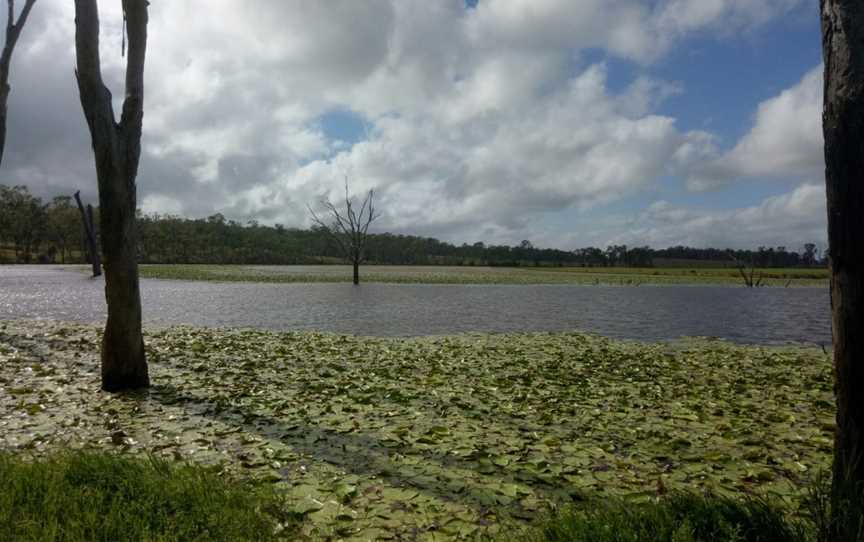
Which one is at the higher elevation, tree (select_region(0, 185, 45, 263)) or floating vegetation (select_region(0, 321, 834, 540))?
tree (select_region(0, 185, 45, 263))

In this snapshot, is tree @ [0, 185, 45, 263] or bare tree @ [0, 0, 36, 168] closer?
bare tree @ [0, 0, 36, 168]

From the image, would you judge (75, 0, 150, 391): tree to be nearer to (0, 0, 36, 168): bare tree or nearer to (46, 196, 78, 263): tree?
(0, 0, 36, 168): bare tree

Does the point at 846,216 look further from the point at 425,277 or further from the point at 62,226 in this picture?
the point at 62,226

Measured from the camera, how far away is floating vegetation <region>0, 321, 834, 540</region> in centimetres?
521

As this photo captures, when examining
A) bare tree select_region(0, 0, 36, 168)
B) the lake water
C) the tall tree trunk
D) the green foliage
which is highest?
bare tree select_region(0, 0, 36, 168)

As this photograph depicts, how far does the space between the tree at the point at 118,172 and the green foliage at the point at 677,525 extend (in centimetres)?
793

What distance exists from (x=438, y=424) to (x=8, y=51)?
762 inches

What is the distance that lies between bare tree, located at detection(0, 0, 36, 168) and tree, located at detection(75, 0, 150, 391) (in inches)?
428

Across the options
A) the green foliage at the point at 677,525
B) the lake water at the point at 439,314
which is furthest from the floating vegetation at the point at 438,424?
the lake water at the point at 439,314

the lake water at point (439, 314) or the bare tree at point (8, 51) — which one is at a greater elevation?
the bare tree at point (8, 51)

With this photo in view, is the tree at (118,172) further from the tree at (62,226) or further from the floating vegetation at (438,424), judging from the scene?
the tree at (62,226)

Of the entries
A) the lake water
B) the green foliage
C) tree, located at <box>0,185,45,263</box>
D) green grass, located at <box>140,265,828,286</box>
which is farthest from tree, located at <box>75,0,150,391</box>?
tree, located at <box>0,185,45,263</box>

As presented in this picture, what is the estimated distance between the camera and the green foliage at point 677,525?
3721mm

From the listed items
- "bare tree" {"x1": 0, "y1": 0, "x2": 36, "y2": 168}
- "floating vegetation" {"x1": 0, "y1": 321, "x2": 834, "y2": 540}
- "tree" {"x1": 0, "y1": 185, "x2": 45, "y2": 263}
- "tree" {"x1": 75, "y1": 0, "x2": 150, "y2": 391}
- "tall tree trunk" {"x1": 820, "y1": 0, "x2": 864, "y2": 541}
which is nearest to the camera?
"tall tree trunk" {"x1": 820, "y1": 0, "x2": 864, "y2": 541}
